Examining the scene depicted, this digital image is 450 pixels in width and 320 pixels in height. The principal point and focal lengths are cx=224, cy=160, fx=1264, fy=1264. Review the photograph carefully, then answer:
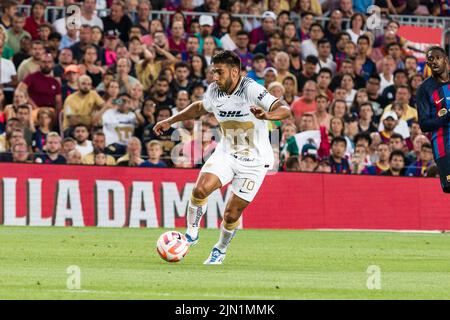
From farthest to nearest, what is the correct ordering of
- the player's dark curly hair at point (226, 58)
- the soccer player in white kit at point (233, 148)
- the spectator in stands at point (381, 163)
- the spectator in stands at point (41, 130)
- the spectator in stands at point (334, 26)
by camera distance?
the spectator in stands at point (334, 26), the spectator in stands at point (381, 163), the spectator in stands at point (41, 130), the soccer player in white kit at point (233, 148), the player's dark curly hair at point (226, 58)

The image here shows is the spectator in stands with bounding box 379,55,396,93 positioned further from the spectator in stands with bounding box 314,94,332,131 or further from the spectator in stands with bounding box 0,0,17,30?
the spectator in stands with bounding box 0,0,17,30

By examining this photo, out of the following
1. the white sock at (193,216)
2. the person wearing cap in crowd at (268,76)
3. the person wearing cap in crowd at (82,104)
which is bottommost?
the white sock at (193,216)

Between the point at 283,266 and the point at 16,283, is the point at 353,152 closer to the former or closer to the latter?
the point at 283,266

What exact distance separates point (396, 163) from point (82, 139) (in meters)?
6.52

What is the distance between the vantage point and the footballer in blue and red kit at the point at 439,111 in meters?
16.7

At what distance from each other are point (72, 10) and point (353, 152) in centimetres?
673

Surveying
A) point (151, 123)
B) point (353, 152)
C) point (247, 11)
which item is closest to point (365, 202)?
point (353, 152)

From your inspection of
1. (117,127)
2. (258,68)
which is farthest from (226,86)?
(258,68)

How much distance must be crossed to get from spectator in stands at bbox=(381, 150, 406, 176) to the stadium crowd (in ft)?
0.10

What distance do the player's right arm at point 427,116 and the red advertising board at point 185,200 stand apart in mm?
8326

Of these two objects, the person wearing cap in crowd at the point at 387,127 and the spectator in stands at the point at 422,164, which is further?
the person wearing cap in crowd at the point at 387,127

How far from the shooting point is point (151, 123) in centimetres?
2548

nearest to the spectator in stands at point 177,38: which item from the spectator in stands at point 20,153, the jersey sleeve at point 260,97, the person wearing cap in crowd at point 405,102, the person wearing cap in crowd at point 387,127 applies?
the person wearing cap in crowd at point 387,127

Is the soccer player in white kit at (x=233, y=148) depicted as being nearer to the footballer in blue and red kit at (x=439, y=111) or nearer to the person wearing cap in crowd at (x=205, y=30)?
the footballer in blue and red kit at (x=439, y=111)
